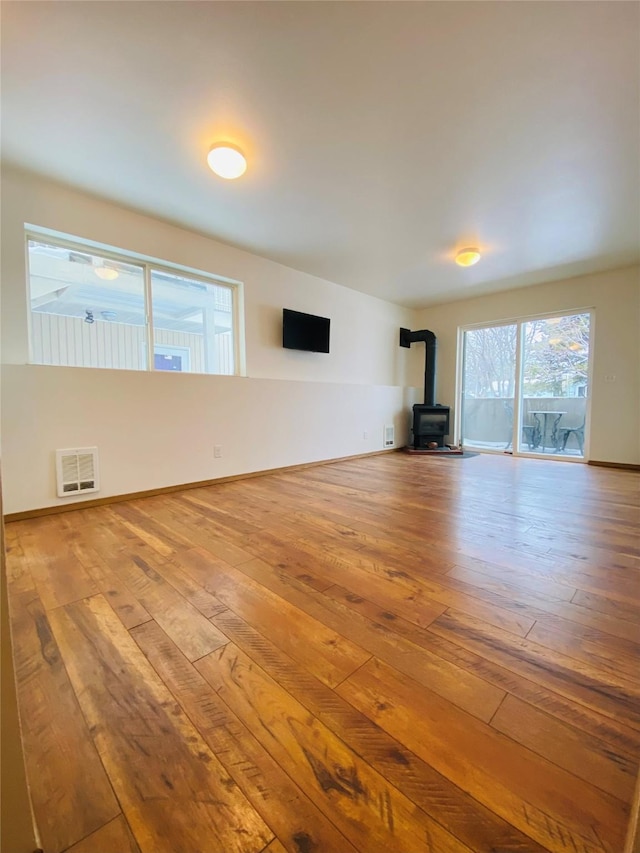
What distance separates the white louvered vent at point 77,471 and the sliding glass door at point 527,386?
558 cm

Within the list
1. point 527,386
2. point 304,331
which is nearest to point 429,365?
point 527,386

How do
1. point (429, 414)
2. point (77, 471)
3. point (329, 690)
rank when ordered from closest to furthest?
point (329, 690), point (77, 471), point (429, 414)

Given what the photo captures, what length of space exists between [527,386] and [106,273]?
5.75 metres

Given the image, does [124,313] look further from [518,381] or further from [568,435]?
[568,435]

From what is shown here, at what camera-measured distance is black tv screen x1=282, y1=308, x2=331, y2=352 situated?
4.30 m

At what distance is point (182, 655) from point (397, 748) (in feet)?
2.36

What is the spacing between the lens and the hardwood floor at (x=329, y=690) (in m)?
0.68

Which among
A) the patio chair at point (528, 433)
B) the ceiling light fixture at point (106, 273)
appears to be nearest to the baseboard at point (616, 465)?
the patio chair at point (528, 433)

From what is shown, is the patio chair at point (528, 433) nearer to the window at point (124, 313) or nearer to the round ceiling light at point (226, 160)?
the window at point (124, 313)

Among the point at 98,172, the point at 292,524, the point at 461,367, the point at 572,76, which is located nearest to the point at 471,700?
the point at 292,524

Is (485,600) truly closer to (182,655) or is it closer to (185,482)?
(182,655)

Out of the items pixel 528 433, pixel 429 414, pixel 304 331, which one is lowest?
pixel 528 433

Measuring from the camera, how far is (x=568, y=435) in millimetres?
5039

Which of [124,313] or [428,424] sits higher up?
[124,313]
